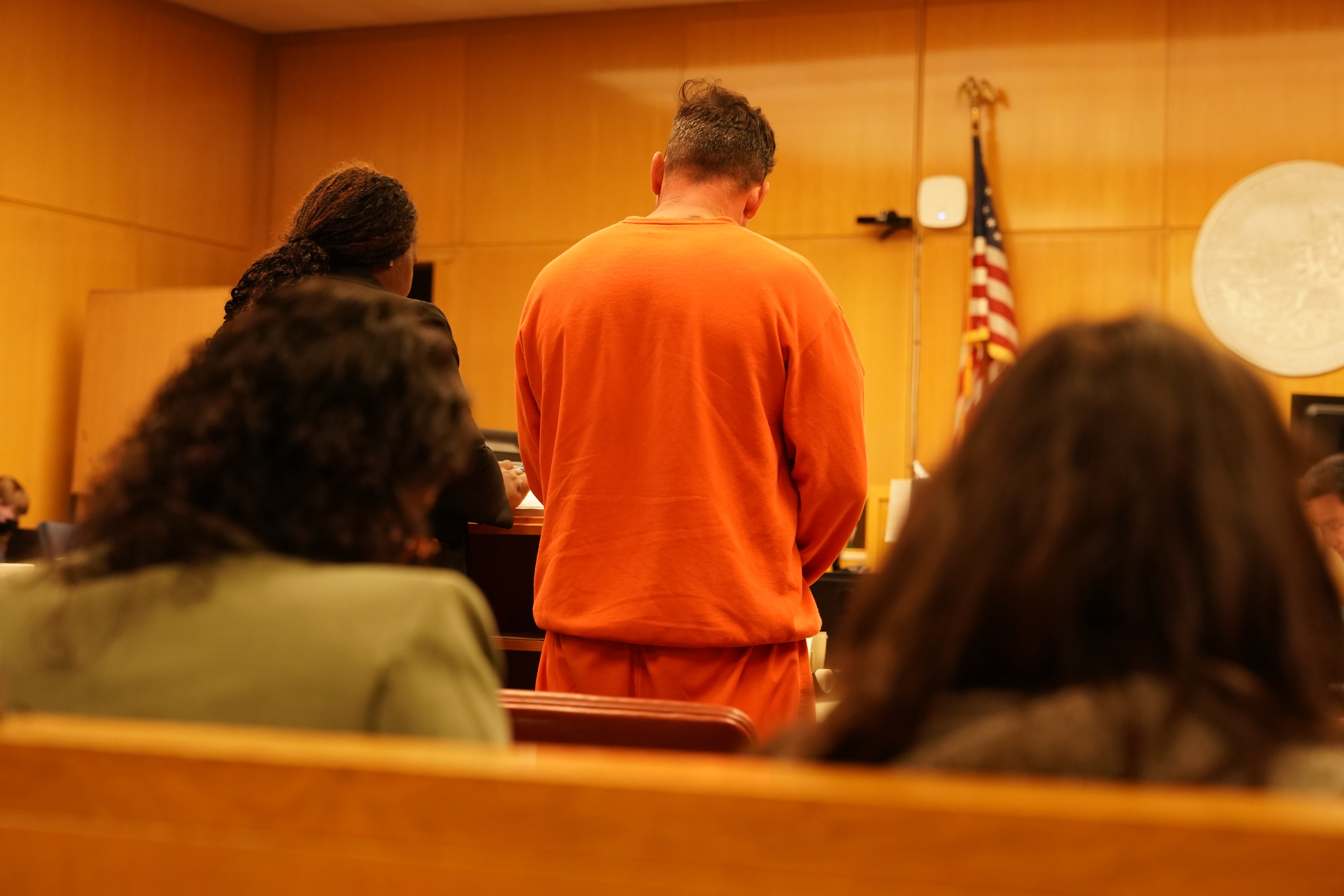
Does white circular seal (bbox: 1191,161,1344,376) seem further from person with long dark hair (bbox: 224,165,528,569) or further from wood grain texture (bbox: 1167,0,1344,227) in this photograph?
person with long dark hair (bbox: 224,165,528,569)

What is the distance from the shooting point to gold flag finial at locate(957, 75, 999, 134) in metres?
6.54

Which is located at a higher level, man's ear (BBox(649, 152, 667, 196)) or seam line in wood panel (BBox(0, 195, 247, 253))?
seam line in wood panel (BBox(0, 195, 247, 253))

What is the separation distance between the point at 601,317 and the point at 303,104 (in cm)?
639

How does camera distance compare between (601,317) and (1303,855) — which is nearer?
(1303,855)

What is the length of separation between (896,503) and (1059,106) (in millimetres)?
2372

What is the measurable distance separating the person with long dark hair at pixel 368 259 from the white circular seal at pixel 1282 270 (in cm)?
483

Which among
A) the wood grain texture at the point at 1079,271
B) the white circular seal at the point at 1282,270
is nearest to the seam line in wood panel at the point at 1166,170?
the wood grain texture at the point at 1079,271

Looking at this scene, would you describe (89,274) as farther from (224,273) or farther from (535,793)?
(535,793)

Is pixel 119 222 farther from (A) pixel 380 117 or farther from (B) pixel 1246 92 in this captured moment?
(B) pixel 1246 92

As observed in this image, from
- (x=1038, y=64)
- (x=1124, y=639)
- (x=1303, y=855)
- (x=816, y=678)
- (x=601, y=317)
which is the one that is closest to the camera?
(x=1303, y=855)

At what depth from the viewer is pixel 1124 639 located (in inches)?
31.8

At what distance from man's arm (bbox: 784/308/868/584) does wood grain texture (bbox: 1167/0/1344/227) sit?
496 centimetres

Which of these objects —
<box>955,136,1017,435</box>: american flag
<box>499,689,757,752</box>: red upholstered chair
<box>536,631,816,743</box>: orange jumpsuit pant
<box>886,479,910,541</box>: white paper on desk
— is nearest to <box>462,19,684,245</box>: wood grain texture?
<box>955,136,1017,435</box>: american flag

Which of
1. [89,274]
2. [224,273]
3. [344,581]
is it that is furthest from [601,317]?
[224,273]
